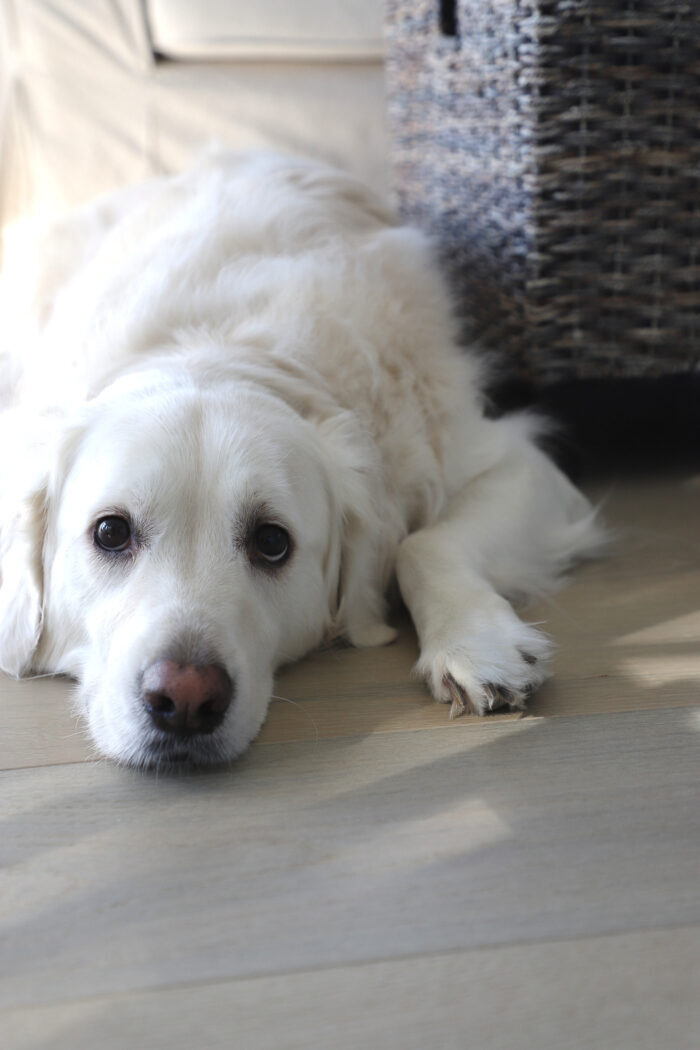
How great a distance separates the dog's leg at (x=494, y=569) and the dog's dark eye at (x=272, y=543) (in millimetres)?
268

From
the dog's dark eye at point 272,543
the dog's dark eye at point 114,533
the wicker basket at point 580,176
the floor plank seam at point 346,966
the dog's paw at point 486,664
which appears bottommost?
the dog's paw at point 486,664

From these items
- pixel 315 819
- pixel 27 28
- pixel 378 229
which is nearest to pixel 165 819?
pixel 315 819

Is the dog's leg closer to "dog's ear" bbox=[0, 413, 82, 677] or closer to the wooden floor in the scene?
the wooden floor

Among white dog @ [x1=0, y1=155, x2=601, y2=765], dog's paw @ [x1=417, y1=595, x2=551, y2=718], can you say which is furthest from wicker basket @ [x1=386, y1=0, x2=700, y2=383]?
dog's paw @ [x1=417, y1=595, x2=551, y2=718]

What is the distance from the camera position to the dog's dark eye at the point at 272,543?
59.7 inches

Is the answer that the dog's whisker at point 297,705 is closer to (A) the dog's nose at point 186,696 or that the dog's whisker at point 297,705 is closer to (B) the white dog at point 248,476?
(B) the white dog at point 248,476

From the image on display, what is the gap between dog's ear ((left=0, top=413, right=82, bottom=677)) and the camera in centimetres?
162

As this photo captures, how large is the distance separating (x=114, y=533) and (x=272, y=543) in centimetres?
23

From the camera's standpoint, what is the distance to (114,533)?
1482 mm

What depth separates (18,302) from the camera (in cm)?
250

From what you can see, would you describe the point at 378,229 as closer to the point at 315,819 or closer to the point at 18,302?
the point at 18,302

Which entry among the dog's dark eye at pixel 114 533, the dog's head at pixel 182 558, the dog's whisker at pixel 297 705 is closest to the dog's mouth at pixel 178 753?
the dog's head at pixel 182 558

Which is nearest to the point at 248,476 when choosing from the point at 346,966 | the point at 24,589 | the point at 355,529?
the point at 355,529

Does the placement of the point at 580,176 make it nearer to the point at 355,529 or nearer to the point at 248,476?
the point at 355,529
